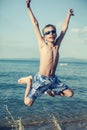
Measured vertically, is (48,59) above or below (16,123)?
above

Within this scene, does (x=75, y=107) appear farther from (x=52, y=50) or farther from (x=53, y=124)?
(x=52, y=50)

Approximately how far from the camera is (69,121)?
533 inches

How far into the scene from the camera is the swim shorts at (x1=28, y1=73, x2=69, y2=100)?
790cm

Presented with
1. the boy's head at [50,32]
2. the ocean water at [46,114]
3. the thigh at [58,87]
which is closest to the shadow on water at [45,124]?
the ocean water at [46,114]

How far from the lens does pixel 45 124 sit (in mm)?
13016

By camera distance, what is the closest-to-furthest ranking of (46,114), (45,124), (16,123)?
(45,124) < (16,123) < (46,114)

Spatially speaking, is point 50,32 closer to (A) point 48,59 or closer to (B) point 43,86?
(A) point 48,59

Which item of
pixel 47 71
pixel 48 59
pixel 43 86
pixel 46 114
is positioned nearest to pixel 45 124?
pixel 46 114

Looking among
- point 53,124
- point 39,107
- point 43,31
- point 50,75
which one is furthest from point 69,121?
point 43,31

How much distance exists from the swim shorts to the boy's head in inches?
48.6

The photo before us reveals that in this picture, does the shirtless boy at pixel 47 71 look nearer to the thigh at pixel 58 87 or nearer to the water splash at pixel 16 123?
the thigh at pixel 58 87

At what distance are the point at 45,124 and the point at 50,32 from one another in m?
6.81

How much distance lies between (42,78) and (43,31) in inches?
58.1

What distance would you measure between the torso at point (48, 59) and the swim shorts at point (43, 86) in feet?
0.61
